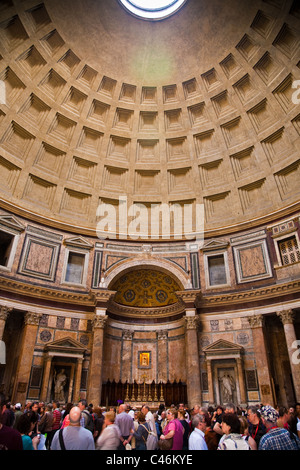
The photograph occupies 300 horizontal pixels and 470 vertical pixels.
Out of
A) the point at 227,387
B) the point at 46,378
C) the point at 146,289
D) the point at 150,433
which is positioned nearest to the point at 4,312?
the point at 46,378

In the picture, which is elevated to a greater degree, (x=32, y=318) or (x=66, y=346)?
(x=32, y=318)

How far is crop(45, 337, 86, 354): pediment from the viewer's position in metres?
19.5

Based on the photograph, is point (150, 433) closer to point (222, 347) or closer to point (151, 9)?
point (222, 347)

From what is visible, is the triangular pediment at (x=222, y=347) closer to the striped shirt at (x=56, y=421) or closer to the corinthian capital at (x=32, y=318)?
the corinthian capital at (x=32, y=318)

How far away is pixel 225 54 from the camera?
940 inches

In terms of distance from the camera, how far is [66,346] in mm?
19969

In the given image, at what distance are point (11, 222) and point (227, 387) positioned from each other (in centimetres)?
1754

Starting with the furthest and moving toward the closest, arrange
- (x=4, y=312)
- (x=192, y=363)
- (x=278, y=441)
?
(x=192, y=363) → (x=4, y=312) → (x=278, y=441)

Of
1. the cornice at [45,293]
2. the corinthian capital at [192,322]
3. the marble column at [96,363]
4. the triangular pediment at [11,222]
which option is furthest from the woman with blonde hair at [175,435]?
the triangular pediment at [11,222]

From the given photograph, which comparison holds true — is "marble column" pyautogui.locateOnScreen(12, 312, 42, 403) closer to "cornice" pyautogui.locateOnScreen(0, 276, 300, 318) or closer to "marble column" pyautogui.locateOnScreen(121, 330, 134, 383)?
"cornice" pyautogui.locateOnScreen(0, 276, 300, 318)

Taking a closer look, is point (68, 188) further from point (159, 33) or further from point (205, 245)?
point (159, 33)

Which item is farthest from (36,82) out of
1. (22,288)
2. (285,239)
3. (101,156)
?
(285,239)

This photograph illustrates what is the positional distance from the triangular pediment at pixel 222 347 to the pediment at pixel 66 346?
8.08 meters

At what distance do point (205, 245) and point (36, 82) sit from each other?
17395mm
